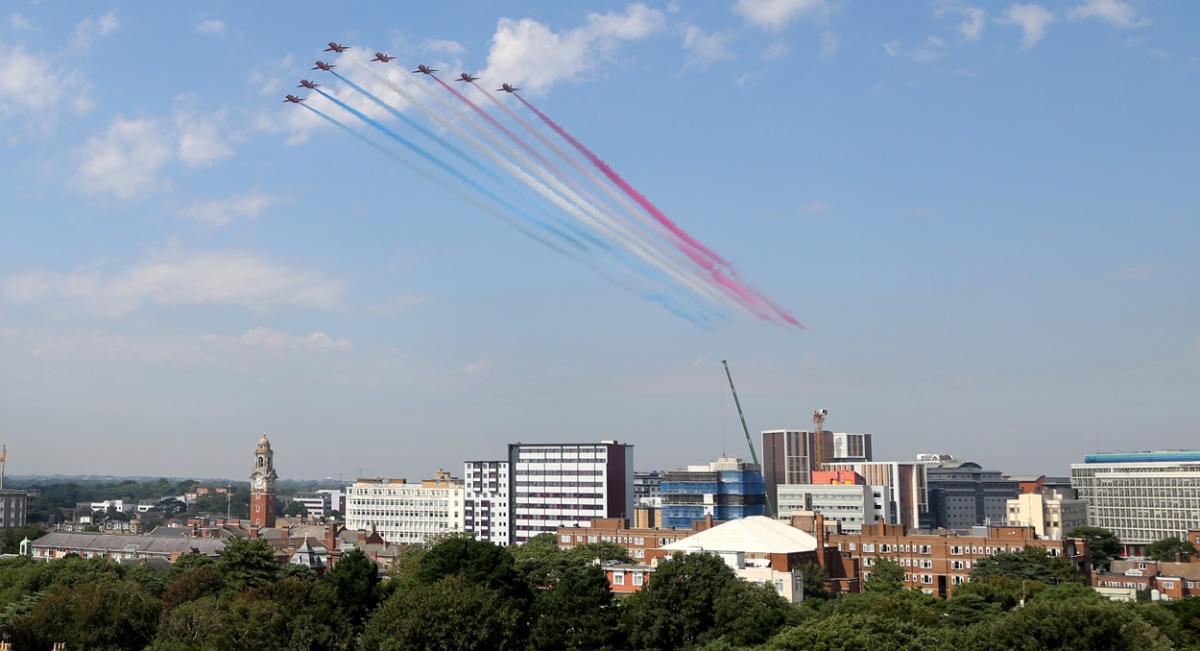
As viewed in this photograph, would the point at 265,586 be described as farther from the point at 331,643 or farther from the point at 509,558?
the point at 509,558

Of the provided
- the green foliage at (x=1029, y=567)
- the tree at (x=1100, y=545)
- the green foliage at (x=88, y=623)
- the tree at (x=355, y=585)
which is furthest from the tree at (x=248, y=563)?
the tree at (x=1100, y=545)

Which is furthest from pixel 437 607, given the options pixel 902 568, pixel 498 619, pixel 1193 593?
pixel 1193 593

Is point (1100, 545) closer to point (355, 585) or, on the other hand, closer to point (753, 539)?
point (753, 539)

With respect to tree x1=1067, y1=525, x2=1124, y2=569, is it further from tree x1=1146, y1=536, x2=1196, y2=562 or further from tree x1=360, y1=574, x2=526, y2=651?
tree x1=360, y1=574, x2=526, y2=651

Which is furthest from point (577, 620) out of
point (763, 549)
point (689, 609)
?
point (763, 549)

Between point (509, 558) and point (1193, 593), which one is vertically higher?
point (509, 558)

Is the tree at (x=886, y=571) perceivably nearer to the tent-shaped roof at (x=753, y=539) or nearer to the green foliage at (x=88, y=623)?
the tent-shaped roof at (x=753, y=539)

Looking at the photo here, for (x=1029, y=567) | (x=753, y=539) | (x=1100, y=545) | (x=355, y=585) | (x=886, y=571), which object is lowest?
(x=1100, y=545)
